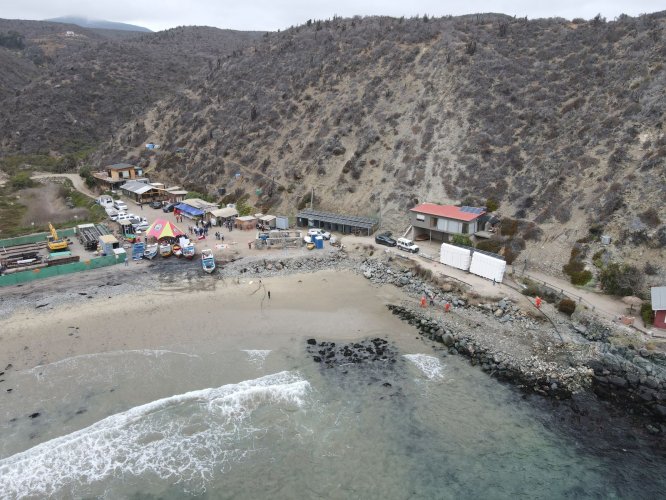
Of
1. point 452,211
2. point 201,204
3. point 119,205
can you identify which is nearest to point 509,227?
point 452,211

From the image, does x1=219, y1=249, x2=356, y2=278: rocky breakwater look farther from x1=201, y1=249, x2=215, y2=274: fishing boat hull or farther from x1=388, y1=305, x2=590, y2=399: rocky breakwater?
x1=388, y1=305, x2=590, y2=399: rocky breakwater

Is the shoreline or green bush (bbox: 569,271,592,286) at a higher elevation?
green bush (bbox: 569,271,592,286)

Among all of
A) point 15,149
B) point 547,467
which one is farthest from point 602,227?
point 15,149

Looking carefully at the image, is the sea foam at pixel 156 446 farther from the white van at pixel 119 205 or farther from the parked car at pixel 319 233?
the white van at pixel 119 205

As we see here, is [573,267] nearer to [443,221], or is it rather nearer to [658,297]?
[658,297]

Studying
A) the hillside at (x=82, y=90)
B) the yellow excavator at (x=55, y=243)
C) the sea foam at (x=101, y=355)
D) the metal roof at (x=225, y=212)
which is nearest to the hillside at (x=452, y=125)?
the metal roof at (x=225, y=212)

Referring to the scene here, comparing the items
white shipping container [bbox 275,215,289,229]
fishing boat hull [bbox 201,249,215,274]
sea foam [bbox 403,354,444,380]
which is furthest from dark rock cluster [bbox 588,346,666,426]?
white shipping container [bbox 275,215,289,229]
